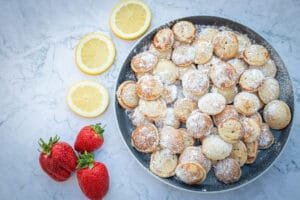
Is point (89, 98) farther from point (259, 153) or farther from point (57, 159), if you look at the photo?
point (259, 153)

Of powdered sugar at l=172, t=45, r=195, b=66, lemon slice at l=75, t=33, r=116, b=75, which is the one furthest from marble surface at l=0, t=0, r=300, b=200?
powdered sugar at l=172, t=45, r=195, b=66

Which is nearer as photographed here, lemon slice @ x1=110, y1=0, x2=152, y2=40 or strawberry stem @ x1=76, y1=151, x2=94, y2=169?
strawberry stem @ x1=76, y1=151, x2=94, y2=169

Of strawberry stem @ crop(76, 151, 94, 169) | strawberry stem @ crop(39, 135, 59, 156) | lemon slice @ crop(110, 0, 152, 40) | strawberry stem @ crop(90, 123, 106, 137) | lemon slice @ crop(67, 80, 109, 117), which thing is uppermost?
lemon slice @ crop(110, 0, 152, 40)

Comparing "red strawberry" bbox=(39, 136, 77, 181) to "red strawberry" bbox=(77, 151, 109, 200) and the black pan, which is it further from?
the black pan

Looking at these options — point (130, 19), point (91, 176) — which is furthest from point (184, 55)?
point (91, 176)

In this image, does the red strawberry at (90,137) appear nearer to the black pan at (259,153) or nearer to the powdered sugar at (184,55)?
the black pan at (259,153)

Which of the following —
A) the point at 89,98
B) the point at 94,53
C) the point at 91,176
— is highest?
the point at 94,53

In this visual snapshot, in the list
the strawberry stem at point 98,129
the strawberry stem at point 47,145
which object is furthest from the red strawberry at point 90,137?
the strawberry stem at point 47,145
